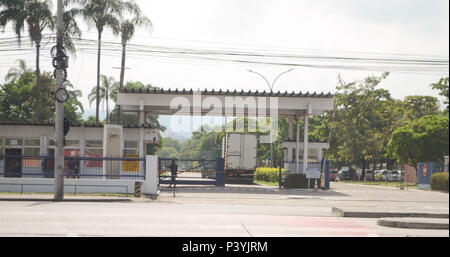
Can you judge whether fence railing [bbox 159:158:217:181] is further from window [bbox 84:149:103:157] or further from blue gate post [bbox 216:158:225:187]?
window [bbox 84:149:103:157]

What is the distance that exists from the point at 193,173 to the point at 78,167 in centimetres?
847

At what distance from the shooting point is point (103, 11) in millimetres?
48562

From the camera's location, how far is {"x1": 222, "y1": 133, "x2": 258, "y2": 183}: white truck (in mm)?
40750

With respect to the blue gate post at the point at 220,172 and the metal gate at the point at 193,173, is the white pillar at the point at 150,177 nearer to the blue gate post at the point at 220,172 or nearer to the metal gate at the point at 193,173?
the metal gate at the point at 193,173

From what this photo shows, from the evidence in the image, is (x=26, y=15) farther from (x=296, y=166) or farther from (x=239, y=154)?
(x=296, y=166)

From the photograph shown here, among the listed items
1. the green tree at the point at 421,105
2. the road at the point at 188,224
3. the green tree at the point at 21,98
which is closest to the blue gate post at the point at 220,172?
the road at the point at 188,224

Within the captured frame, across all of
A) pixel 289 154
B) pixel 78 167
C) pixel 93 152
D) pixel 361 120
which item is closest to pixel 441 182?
pixel 78 167

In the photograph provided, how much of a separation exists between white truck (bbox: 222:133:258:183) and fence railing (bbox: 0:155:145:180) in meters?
14.8

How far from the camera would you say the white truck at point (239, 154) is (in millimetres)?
40750

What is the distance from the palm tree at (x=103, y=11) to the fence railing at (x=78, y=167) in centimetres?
2353

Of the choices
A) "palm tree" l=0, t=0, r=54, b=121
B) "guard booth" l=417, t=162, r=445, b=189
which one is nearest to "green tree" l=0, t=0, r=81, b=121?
"palm tree" l=0, t=0, r=54, b=121

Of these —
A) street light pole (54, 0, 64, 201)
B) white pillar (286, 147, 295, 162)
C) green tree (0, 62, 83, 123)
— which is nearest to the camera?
street light pole (54, 0, 64, 201)

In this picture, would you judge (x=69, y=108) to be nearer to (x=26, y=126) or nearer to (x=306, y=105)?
(x=26, y=126)
